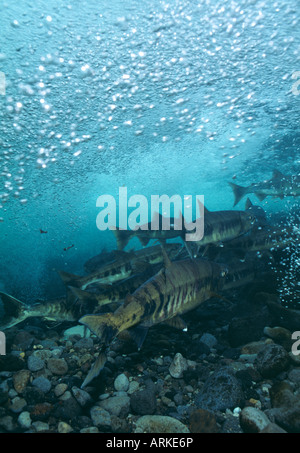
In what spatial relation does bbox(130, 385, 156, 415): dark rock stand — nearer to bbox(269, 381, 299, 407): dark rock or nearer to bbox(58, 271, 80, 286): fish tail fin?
bbox(269, 381, 299, 407): dark rock

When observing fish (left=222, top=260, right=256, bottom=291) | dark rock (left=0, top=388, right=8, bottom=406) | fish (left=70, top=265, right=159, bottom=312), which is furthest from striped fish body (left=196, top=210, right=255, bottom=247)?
dark rock (left=0, top=388, right=8, bottom=406)

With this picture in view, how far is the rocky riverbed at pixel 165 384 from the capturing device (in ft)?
10.8

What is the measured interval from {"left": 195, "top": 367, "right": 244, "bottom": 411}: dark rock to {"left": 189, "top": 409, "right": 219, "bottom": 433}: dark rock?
0.30m

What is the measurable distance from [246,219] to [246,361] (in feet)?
12.7

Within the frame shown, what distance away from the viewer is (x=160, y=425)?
326 cm

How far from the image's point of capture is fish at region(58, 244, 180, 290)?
707 cm

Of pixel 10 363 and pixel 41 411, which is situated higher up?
pixel 10 363

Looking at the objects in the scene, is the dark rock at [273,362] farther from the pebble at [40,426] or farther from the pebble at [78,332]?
the pebble at [78,332]

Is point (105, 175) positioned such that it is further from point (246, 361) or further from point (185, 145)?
point (246, 361)

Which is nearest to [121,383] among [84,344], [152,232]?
[84,344]

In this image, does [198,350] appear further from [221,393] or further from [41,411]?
[41,411]

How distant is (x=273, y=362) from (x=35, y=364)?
4163 millimetres
